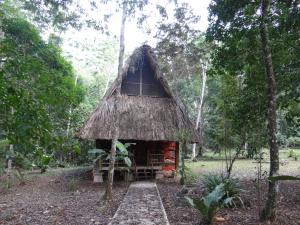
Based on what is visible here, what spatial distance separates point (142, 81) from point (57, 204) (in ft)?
26.1

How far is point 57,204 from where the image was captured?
9.30 metres

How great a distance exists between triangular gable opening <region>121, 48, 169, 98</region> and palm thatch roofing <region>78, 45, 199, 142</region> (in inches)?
5.7

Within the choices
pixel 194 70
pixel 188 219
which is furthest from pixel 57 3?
pixel 194 70

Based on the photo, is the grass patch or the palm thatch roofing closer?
the palm thatch roofing

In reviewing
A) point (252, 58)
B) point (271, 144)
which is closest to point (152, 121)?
point (252, 58)

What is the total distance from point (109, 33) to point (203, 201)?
6.27 meters

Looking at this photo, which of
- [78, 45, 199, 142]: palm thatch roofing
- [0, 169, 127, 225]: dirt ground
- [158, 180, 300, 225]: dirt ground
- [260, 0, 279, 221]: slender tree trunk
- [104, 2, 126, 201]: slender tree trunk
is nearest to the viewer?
[260, 0, 279, 221]: slender tree trunk

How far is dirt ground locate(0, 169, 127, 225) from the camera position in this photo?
24.0 feet

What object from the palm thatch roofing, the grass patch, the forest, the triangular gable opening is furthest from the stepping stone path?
the grass patch

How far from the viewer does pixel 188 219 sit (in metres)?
7.07

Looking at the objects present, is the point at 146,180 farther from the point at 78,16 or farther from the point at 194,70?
the point at 194,70

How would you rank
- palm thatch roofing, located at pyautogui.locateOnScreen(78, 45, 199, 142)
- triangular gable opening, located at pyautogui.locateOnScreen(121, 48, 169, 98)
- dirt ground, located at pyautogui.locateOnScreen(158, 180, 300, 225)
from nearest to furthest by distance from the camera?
dirt ground, located at pyautogui.locateOnScreen(158, 180, 300, 225) → palm thatch roofing, located at pyautogui.locateOnScreen(78, 45, 199, 142) → triangular gable opening, located at pyautogui.locateOnScreen(121, 48, 169, 98)

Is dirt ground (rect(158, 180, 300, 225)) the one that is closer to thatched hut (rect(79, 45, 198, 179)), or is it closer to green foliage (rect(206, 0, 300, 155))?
green foliage (rect(206, 0, 300, 155))

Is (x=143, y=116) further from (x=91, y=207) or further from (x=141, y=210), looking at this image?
(x=141, y=210)
